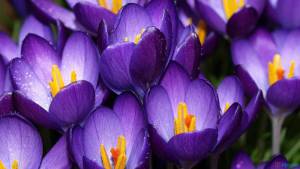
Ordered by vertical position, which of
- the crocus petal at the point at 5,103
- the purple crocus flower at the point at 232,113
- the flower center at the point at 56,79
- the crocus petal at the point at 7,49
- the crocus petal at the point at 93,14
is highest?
the crocus petal at the point at 93,14

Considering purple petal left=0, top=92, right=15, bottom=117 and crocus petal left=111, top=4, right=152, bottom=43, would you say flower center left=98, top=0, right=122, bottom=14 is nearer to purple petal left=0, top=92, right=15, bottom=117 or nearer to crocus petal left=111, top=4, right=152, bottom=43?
crocus petal left=111, top=4, right=152, bottom=43

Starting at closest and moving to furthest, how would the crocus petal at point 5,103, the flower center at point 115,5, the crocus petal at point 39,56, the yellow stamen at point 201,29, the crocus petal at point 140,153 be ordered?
the crocus petal at point 140,153 < the crocus petal at point 5,103 < the crocus petal at point 39,56 < the flower center at point 115,5 < the yellow stamen at point 201,29

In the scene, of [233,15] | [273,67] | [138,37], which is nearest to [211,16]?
[233,15]

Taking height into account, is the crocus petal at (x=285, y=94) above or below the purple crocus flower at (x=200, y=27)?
below

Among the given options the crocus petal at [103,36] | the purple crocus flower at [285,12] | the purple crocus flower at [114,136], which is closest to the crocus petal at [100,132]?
the purple crocus flower at [114,136]

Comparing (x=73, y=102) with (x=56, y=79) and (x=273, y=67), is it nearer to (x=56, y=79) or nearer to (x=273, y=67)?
(x=56, y=79)

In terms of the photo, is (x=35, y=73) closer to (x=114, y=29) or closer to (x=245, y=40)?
(x=114, y=29)

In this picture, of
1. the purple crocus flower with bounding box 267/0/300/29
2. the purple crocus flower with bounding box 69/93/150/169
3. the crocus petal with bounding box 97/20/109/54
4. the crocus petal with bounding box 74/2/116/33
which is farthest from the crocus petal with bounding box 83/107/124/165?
the purple crocus flower with bounding box 267/0/300/29

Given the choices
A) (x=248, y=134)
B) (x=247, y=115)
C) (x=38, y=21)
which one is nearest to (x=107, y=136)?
(x=247, y=115)

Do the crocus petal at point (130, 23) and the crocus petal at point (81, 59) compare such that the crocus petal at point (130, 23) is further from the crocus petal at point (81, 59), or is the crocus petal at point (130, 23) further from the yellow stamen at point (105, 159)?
the yellow stamen at point (105, 159)
